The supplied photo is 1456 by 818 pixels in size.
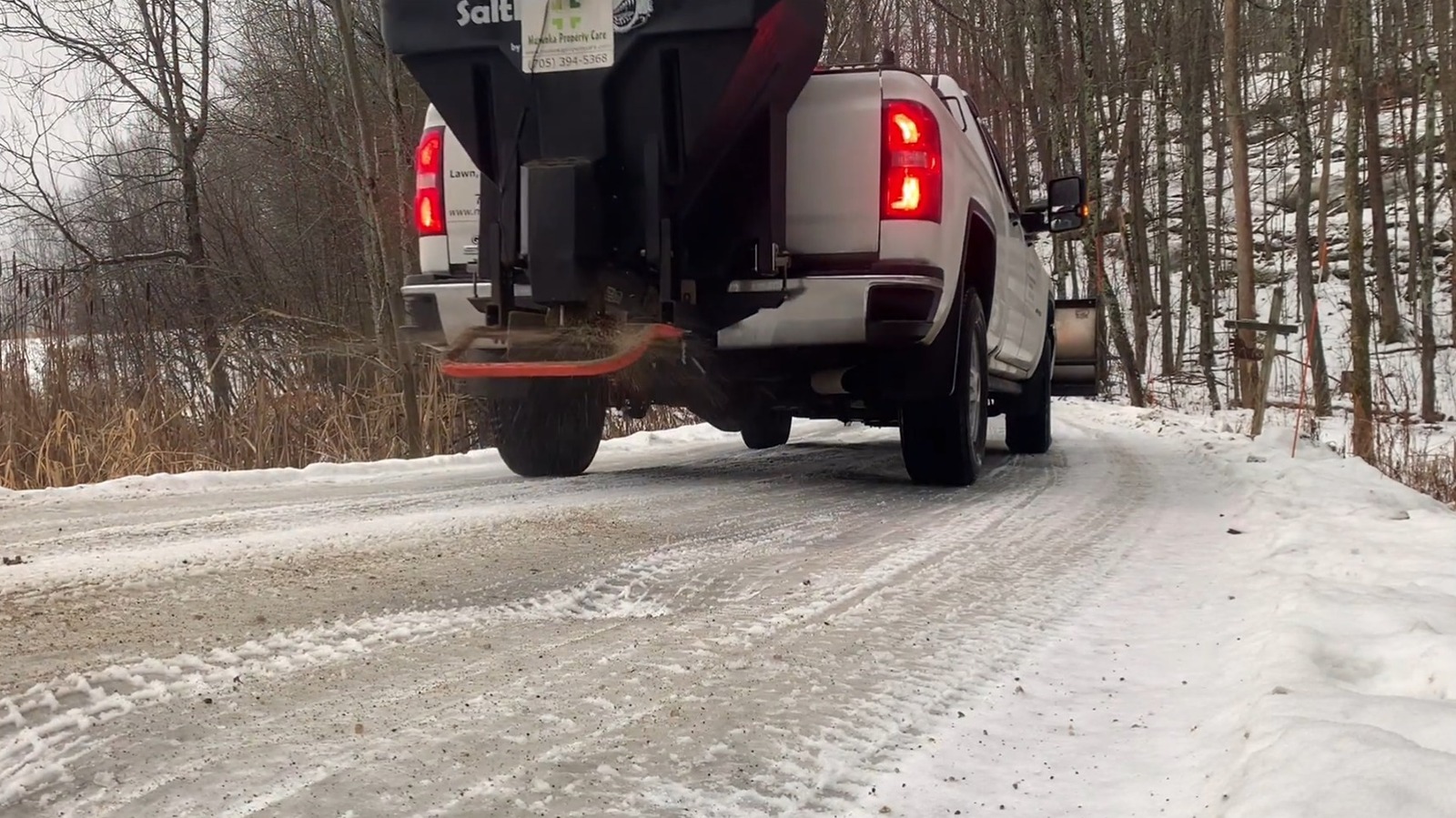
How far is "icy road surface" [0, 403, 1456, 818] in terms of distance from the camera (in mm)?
1675

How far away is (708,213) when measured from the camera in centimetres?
446

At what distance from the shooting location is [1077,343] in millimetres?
10250

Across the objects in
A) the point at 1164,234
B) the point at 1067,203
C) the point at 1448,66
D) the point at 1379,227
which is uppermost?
the point at 1448,66

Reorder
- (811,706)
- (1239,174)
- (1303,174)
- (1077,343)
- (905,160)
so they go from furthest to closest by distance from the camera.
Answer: (1303,174), (1239,174), (1077,343), (905,160), (811,706)

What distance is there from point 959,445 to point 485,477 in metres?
2.47

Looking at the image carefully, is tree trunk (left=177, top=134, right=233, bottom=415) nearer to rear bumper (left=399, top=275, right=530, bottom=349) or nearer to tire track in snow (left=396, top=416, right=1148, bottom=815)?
rear bumper (left=399, top=275, right=530, bottom=349)

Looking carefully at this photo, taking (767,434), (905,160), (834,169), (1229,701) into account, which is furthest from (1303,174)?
(1229,701)

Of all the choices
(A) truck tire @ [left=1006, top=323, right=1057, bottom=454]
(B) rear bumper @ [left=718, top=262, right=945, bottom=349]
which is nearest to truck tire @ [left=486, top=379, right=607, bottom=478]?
(B) rear bumper @ [left=718, top=262, right=945, bottom=349]

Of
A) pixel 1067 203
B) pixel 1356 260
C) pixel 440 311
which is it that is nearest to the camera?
pixel 440 311

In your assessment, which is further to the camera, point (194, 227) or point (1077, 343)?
point (194, 227)

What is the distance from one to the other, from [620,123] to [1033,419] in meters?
5.10

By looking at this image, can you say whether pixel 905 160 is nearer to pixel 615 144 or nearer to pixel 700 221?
pixel 700 221

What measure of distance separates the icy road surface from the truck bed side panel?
1.20 m

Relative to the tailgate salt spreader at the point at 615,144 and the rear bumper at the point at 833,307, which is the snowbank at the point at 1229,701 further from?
the tailgate salt spreader at the point at 615,144
